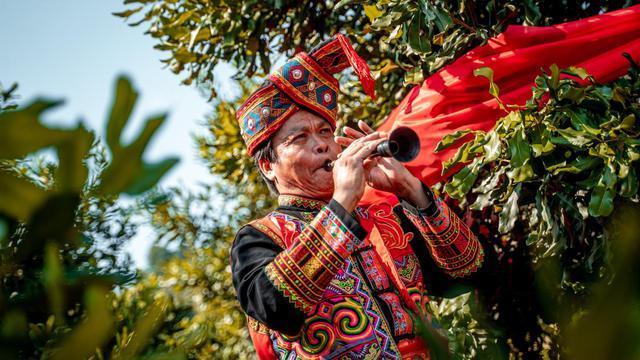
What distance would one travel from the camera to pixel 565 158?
2.10 meters

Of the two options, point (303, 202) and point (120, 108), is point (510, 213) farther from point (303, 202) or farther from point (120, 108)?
point (120, 108)

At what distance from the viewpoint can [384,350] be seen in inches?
74.9

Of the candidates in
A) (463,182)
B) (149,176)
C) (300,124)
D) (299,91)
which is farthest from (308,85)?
(149,176)

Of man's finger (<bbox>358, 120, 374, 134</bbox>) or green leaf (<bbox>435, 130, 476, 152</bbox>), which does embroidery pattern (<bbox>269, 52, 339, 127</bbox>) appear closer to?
man's finger (<bbox>358, 120, 374, 134</bbox>)

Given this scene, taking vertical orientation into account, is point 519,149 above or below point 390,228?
above

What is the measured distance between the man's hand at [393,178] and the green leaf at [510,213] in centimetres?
33

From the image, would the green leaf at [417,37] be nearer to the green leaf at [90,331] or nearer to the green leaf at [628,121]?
the green leaf at [628,121]

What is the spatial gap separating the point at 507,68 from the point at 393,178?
25.9 inches

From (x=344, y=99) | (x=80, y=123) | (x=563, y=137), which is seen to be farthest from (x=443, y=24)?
(x=80, y=123)

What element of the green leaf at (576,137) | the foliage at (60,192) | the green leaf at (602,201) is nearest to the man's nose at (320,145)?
the green leaf at (576,137)

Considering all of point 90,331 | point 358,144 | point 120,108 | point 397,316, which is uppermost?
point 120,108

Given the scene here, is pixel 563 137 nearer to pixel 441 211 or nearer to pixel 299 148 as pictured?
pixel 441 211

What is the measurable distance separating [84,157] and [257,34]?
3091 millimetres

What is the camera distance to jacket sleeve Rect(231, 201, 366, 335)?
5.75 feet
